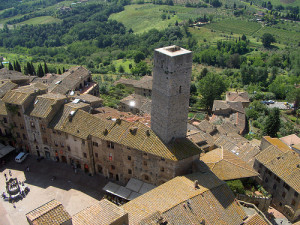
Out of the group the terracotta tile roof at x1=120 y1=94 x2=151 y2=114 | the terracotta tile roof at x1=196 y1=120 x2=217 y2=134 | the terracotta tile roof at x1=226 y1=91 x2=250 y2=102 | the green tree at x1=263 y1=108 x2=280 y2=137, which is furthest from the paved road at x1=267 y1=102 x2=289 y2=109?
the terracotta tile roof at x1=120 y1=94 x2=151 y2=114

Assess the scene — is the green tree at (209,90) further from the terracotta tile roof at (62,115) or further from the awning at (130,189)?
the awning at (130,189)

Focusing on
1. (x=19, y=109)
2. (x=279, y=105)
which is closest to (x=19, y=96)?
(x=19, y=109)

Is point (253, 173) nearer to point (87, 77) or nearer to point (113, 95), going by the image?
point (87, 77)

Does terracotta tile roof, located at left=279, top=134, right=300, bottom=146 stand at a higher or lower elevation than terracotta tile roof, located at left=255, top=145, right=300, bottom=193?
lower

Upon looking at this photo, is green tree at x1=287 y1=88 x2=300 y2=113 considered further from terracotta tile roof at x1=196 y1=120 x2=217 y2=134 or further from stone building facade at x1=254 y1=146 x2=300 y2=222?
stone building facade at x1=254 y1=146 x2=300 y2=222

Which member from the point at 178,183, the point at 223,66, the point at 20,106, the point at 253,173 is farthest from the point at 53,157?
the point at 223,66

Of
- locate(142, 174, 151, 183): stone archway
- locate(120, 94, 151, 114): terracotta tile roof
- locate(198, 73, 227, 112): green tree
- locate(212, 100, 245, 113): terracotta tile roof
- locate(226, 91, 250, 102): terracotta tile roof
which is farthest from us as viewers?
locate(226, 91, 250, 102): terracotta tile roof
